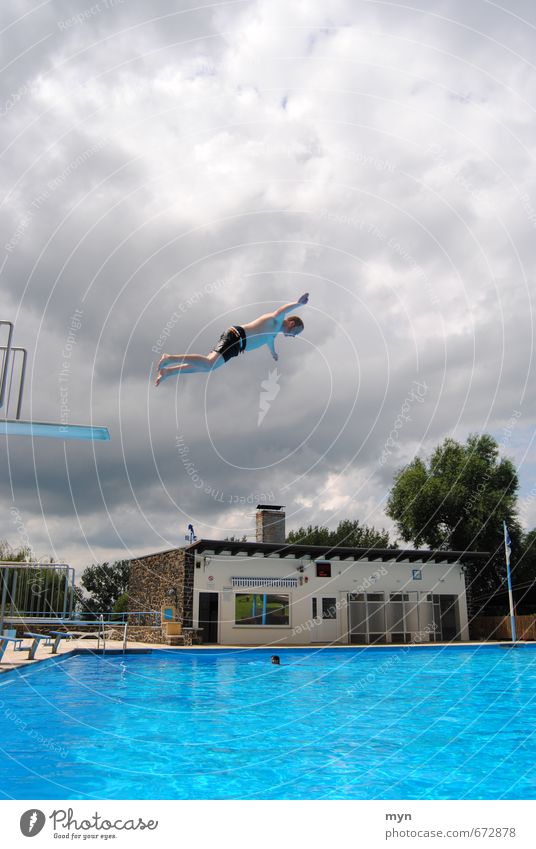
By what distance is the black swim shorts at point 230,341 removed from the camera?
6898 mm

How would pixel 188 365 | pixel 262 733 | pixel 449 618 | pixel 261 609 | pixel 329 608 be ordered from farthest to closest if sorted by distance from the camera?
pixel 449 618 < pixel 329 608 < pixel 261 609 < pixel 262 733 < pixel 188 365

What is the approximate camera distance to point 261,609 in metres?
23.1

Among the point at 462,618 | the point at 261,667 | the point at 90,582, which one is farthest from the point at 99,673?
the point at 90,582

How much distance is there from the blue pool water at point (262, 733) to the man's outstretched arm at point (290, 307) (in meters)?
4.51

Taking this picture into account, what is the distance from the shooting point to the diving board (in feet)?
20.9

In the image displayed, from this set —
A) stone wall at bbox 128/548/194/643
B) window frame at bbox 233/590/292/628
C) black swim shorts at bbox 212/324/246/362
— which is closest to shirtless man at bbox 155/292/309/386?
black swim shorts at bbox 212/324/246/362

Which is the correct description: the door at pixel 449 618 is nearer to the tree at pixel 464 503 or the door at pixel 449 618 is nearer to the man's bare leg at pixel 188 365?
the tree at pixel 464 503

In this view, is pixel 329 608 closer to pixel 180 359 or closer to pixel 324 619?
pixel 324 619

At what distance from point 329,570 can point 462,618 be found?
20.9ft

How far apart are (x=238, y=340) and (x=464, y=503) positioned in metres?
32.0

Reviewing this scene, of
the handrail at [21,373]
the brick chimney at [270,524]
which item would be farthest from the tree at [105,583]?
the handrail at [21,373]

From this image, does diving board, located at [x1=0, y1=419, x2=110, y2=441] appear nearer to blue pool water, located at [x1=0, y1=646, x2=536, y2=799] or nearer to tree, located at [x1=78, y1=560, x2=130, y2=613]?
blue pool water, located at [x1=0, y1=646, x2=536, y2=799]

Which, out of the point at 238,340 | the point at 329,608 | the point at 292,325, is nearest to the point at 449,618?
the point at 329,608

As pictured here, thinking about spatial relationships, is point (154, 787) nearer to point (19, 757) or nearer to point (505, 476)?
point (19, 757)
